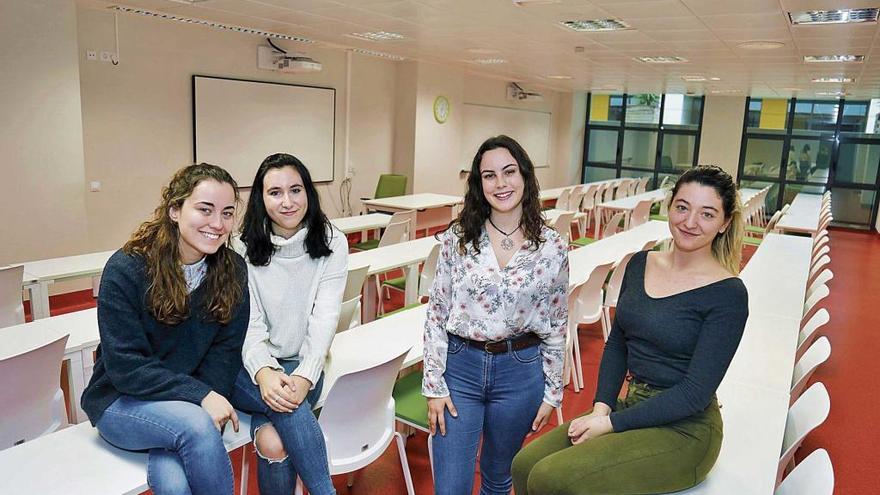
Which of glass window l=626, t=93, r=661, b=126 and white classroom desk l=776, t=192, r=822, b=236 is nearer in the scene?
white classroom desk l=776, t=192, r=822, b=236

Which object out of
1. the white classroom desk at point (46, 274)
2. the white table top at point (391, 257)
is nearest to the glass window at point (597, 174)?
the white table top at point (391, 257)

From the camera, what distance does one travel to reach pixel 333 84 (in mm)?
8531

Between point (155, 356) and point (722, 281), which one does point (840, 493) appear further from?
point (155, 356)

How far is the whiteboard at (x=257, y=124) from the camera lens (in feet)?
22.5

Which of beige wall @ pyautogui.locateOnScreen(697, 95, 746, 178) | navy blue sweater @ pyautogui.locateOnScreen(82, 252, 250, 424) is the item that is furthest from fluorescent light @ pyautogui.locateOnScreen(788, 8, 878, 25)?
beige wall @ pyautogui.locateOnScreen(697, 95, 746, 178)

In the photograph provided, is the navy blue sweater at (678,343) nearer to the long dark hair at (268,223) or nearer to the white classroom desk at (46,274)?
the long dark hair at (268,223)

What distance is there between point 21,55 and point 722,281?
546cm

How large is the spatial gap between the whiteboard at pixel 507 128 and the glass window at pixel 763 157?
4.31 metres

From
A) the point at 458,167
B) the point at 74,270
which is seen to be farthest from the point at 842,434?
the point at 458,167

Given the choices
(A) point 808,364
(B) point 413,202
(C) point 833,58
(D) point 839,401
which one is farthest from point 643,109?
(A) point 808,364

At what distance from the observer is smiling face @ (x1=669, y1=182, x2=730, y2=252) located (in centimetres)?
181

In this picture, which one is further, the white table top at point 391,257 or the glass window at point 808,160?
the glass window at point 808,160

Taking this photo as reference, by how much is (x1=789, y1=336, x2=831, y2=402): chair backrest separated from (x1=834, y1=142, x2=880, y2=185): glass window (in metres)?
12.1

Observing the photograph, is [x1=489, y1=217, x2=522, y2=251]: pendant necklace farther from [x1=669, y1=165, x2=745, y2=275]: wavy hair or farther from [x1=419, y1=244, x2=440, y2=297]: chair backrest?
[x1=419, y1=244, x2=440, y2=297]: chair backrest
